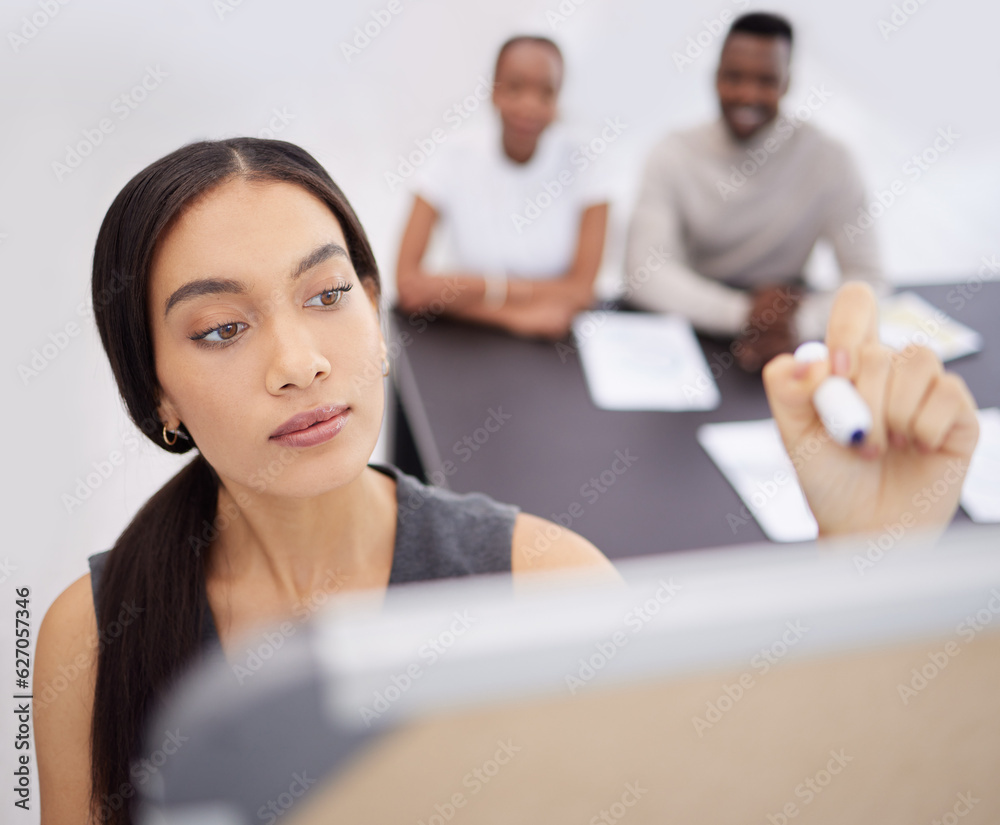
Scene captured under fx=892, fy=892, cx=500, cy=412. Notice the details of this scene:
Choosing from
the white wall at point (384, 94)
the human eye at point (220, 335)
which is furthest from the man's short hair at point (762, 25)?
the human eye at point (220, 335)

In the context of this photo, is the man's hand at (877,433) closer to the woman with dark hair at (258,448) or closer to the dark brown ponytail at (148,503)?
the woman with dark hair at (258,448)

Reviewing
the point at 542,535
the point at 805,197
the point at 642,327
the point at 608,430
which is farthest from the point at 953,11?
the point at 542,535

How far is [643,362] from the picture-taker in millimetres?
2168

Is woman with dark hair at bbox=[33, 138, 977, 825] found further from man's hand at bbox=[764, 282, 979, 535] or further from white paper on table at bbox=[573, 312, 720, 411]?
white paper on table at bbox=[573, 312, 720, 411]

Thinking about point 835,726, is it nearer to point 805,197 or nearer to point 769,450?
point 769,450

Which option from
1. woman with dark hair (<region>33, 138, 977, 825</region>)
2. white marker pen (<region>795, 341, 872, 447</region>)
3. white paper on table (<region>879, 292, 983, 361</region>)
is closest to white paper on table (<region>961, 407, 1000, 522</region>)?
white paper on table (<region>879, 292, 983, 361</region>)

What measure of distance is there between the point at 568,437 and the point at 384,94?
3.62 metres

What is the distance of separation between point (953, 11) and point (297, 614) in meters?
5.91

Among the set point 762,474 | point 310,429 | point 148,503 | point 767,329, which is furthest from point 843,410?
point 767,329

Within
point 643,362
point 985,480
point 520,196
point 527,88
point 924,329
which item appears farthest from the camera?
point 520,196

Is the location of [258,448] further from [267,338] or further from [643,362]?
[643,362]

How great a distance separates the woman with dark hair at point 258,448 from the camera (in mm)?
816

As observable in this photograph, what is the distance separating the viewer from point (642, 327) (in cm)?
231

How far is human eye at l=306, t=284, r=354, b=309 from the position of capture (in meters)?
0.99
